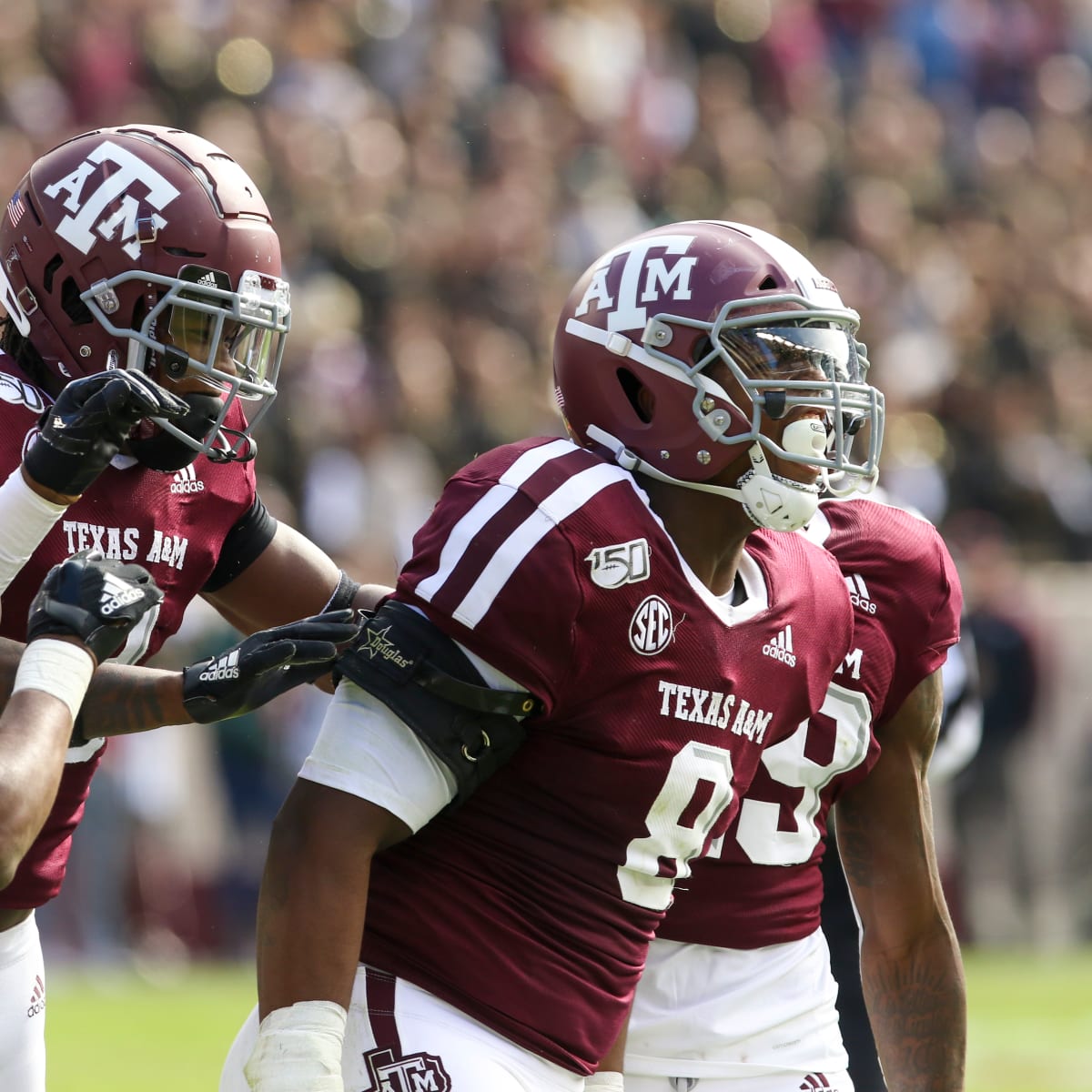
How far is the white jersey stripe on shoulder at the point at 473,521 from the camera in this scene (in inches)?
103

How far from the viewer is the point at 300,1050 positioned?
2510mm

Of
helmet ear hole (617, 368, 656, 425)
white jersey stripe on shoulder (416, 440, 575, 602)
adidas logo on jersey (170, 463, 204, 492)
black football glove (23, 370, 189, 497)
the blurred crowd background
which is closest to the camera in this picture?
white jersey stripe on shoulder (416, 440, 575, 602)

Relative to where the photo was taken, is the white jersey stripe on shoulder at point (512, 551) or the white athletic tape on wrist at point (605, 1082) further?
the white athletic tape on wrist at point (605, 1082)

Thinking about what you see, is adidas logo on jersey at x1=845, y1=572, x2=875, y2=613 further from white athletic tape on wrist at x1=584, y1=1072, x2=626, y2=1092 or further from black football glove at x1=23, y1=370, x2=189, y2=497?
black football glove at x1=23, y1=370, x2=189, y2=497

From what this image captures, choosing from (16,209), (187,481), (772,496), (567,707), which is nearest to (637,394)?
(772,496)

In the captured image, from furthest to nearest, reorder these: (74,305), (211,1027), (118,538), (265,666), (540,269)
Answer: (540,269) → (211,1027) → (74,305) → (118,538) → (265,666)

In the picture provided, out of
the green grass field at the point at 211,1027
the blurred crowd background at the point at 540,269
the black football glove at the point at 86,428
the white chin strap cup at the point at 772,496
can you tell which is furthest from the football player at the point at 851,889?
the blurred crowd background at the point at 540,269

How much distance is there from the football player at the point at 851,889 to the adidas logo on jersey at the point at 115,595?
0.95m

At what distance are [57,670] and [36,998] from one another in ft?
2.75

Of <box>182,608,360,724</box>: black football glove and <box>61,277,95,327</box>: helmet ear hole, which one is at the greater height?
<box>61,277,95,327</box>: helmet ear hole

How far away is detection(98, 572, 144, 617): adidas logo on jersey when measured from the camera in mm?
2699

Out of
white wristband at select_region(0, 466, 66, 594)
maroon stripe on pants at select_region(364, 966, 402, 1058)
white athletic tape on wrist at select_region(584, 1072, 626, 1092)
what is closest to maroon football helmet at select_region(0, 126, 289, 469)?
white wristband at select_region(0, 466, 66, 594)

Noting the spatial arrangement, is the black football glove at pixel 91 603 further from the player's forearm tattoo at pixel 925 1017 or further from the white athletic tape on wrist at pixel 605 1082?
the player's forearm tattoo at pixel 925 1017

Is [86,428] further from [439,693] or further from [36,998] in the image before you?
[36,998]
